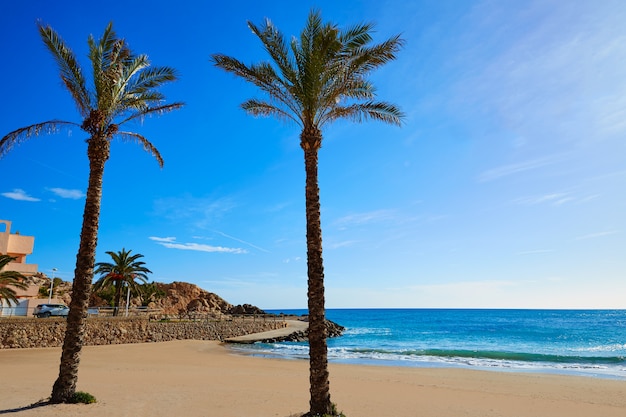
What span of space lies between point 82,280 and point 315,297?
7399 mm

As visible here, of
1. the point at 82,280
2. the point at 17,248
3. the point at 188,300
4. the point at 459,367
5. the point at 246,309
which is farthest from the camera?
the point at 188,300

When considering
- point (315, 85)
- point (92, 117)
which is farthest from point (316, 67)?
point (92, 117)

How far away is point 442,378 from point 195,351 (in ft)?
72.0

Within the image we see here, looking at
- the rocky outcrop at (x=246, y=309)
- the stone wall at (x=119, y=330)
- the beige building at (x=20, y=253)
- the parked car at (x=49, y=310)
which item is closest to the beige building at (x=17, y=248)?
the beige building at (x=20, y=253)

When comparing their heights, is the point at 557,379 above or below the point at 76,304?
below

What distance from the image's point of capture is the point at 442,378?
24.5m

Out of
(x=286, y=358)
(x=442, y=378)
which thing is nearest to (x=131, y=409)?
(x=442, y=378)

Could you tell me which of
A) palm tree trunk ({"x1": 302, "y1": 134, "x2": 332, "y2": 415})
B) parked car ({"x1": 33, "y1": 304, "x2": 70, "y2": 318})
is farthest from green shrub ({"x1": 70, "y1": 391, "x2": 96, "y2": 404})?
parked car ({"x1": 33, "y1": 304, "x2": 70, "y2": 318})

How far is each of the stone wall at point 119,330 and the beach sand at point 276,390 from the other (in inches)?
67.3

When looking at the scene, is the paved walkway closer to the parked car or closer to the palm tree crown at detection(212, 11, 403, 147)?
the parked car

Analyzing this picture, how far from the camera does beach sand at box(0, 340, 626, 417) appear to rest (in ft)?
43.9

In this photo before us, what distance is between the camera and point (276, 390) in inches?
712

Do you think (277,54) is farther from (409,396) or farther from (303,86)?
(409,396)

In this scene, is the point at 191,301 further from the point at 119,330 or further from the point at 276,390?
the point at 276,390
